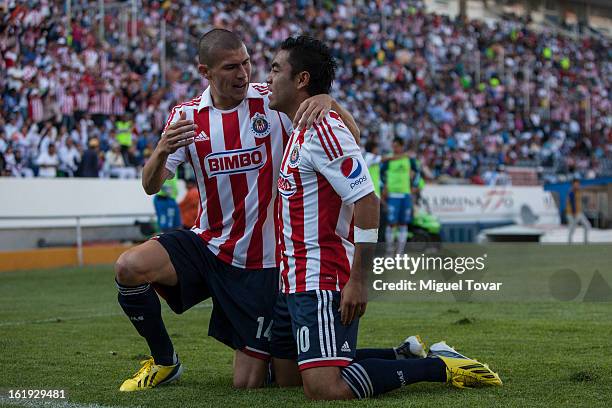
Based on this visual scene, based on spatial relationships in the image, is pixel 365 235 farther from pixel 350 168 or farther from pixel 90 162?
pixel 90 162

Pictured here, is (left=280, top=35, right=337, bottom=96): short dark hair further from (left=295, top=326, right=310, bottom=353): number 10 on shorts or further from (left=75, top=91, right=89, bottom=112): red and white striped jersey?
(left=75, top=91, right=89, bottom=112): red and white striped jersey

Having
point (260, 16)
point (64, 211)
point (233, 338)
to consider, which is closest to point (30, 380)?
point (233, 338)

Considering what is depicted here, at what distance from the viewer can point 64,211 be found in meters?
18.2

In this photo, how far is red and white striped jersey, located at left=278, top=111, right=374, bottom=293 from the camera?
499 cm

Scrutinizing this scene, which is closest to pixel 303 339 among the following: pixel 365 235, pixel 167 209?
pixel 365 235

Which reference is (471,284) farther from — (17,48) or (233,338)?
(17,48)

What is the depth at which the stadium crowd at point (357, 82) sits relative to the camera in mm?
19703

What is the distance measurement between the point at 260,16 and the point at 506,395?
2473 centimetres

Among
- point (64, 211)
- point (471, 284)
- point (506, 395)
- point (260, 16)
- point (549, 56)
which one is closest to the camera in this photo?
point (506, 395)

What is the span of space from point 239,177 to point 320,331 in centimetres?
121

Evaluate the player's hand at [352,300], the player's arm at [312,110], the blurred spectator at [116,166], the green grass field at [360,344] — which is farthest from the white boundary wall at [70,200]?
the player's hand at [352,300]

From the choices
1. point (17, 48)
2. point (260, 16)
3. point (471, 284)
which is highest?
point (260, 16)

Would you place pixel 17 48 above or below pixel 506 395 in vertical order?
above

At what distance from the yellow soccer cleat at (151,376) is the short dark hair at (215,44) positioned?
1694mm
